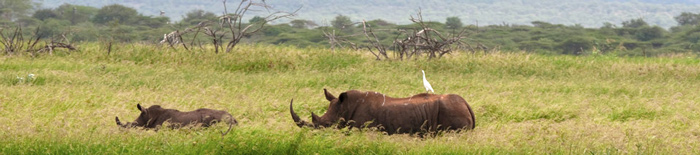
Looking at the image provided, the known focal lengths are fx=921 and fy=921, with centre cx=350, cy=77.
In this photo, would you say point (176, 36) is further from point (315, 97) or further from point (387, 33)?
point (387, 33)

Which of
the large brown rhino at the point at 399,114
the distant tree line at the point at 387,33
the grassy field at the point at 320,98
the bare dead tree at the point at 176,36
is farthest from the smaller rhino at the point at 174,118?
the distant tree line at the point at 387,33

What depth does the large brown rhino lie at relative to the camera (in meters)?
8.27

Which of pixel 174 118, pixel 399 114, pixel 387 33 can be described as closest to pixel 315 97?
pixel 174 118

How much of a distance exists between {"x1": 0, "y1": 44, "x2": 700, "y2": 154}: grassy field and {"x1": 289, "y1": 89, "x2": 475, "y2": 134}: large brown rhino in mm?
207

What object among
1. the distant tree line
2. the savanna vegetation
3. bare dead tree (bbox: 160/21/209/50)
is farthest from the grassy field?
the distant tree line

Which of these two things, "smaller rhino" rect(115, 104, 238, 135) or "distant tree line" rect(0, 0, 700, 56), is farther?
"distant tree line" rect(0, 0, 700, 56)

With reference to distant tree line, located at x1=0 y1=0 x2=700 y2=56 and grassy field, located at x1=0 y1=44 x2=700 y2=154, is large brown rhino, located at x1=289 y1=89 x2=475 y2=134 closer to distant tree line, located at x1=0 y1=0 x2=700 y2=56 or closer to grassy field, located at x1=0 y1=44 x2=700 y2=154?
grassy field, located at x1=0 y1=44 x2=700 y2=154

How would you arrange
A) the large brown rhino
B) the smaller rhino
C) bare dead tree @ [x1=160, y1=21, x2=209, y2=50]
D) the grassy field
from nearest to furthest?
1. the grassy field
2. the large brown rhino
3. the smaller rhino
4. bare dead tree @ [x1=160, y1=21, x2=209, y2=50]

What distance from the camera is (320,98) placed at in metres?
12.0

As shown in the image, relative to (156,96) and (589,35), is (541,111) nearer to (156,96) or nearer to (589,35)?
(156,96)

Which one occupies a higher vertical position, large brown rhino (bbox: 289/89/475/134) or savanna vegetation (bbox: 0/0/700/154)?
large brown rhino (bbox: 289/89/475/134)

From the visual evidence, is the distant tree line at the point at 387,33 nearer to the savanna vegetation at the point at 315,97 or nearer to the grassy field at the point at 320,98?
the savanna vegetation at the point at 315,97

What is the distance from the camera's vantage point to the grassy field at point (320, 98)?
24.8 feet

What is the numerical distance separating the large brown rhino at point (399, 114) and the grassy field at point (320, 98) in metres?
0.21
